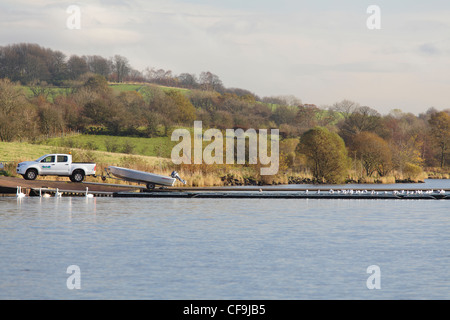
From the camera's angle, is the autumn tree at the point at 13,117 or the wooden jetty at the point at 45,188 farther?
the autumn tree at the point at 13,117

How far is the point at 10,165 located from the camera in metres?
49.2

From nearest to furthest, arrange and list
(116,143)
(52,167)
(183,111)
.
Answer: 1. (52,167)
2. (116,143)
3. (183,111)

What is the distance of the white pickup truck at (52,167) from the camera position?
1656 inches

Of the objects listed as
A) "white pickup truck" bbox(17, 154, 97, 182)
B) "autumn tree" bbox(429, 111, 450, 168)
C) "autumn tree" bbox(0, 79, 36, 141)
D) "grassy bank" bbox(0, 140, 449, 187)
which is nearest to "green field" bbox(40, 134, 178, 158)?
"grassy bank" bbox(0, 140, 449, 187)

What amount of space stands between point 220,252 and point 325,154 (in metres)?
41.3

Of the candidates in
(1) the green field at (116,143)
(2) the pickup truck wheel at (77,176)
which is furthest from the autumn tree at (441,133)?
(2) the pickup truck wheel at (77,176)

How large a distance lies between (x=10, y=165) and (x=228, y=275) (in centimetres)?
3583

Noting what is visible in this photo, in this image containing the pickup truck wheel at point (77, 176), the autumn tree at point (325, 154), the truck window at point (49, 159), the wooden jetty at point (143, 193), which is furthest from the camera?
the autumn tree at point (325, 154)

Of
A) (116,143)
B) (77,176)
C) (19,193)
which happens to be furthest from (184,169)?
(116,143)

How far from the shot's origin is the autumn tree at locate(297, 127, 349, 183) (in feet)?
200

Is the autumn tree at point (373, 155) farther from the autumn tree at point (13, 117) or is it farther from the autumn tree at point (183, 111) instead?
A: the autumn tree at point (183, 111)

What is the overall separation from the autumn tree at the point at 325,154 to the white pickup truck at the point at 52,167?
2484cm

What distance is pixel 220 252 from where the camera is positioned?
839 inches

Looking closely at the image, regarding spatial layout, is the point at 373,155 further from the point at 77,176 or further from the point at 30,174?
the point at 30,174
